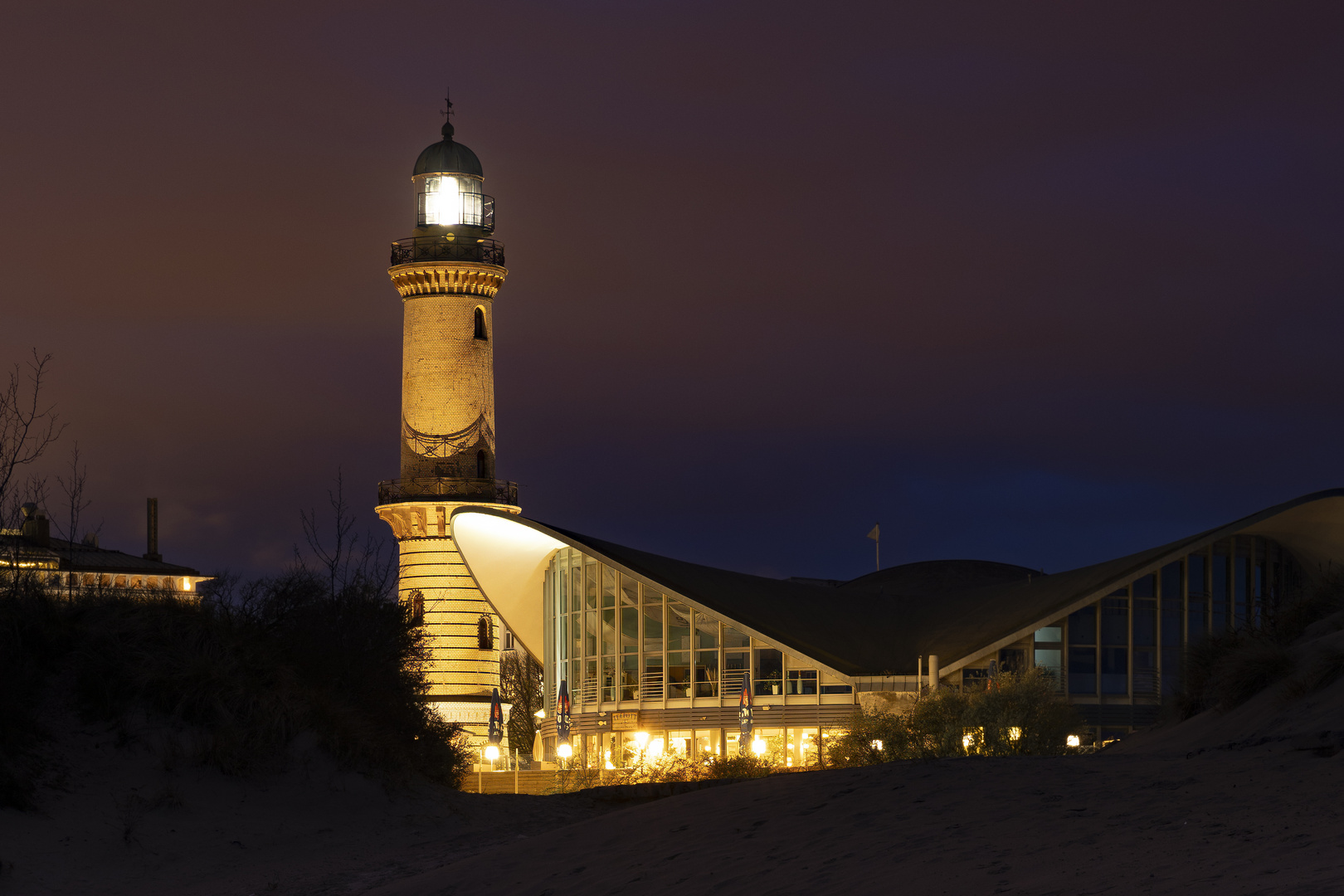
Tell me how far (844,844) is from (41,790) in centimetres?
1075

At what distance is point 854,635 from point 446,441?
742 inches

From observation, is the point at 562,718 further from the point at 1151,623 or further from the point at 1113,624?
the point at 1151,623

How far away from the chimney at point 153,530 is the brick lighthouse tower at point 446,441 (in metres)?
33.2

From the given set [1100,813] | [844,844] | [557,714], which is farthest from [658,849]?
[557,714]

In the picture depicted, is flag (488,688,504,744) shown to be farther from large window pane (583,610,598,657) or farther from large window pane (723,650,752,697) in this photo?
large window pane (583,610,598,657)

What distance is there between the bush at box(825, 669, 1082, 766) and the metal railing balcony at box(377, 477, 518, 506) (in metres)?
27.7

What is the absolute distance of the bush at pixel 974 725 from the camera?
30.5 metres

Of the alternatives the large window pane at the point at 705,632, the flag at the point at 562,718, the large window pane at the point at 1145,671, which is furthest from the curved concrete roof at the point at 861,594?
the flag at the point at 562,718

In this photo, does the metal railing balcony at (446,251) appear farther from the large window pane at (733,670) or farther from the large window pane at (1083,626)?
the large window pane at (1083,626)

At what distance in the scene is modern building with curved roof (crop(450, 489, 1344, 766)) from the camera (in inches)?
1796

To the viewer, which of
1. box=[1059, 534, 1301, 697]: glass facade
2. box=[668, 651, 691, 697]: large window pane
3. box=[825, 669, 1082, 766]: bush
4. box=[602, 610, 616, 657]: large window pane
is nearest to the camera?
box=[825, 669, 1082, 766]: bush

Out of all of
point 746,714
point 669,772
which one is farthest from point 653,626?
point 669,772

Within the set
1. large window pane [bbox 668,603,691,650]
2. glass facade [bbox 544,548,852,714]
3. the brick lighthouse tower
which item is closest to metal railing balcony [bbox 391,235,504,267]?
the brick lighthouse tower

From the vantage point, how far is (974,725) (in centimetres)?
3105
